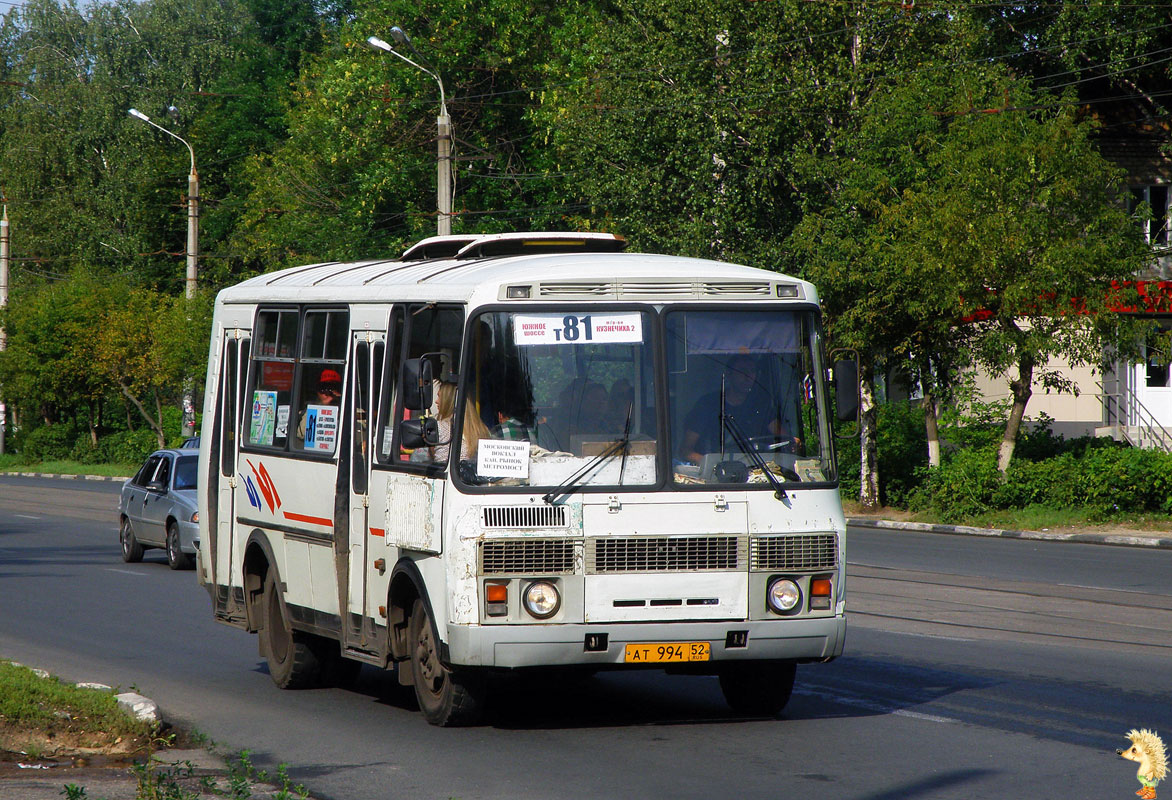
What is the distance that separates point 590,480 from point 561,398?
0.48m

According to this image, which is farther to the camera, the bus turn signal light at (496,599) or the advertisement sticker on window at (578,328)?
the advertisement sticker on window at (578,328)

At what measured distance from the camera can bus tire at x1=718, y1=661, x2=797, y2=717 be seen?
948cm

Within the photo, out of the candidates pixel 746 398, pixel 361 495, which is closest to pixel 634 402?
pixel 746 398

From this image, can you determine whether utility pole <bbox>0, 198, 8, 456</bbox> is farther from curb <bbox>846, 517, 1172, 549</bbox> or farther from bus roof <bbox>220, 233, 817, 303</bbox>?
bus roof <bbox>220, 233, 817, 303</bbox>

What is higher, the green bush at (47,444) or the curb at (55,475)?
the green bush at (47,444)

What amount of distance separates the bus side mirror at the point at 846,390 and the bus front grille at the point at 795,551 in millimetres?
777

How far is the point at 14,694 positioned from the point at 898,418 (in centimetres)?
2527

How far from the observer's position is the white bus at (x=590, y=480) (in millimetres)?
8578

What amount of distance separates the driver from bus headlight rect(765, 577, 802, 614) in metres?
0.80

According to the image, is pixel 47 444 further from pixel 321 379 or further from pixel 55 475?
pixel 321 379

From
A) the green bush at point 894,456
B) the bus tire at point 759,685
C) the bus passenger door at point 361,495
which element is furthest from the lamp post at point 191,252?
the bus tire at point 759,685

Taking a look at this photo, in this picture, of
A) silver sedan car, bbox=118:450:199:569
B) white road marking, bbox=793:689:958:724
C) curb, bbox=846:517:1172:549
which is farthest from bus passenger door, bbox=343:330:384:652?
curb, bbox=846:517:1172:549

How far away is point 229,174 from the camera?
71250 millimetres

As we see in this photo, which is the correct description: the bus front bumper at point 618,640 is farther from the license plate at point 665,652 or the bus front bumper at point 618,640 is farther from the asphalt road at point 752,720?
the asphalt road at point 752,720
